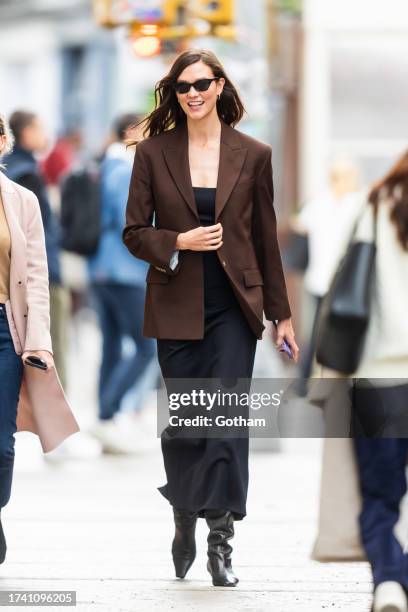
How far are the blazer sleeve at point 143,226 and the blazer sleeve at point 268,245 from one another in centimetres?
34

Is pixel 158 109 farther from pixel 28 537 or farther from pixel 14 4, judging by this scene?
pixel 14 4

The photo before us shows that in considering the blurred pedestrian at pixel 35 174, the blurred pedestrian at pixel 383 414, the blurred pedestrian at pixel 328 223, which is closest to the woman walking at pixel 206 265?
the blurred pedestrian at pixel 383 414

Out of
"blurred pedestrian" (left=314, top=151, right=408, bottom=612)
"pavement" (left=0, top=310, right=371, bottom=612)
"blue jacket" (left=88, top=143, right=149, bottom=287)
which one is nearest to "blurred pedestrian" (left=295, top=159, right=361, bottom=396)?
"pavement" (left=0, top=310, right=371, bottom=612)

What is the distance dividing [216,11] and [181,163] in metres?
6.57

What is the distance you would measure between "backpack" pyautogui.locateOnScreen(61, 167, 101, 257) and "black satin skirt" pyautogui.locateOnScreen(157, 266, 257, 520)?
177 inches

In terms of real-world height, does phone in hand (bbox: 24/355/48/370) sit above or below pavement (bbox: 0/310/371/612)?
above

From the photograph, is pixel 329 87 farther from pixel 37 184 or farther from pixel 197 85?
pixel 197 85

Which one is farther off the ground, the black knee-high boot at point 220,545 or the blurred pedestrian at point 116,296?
the black knee-high boot at point 220,545

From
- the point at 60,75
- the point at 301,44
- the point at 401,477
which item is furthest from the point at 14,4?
the point at 401,477

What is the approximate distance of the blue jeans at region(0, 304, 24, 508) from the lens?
22.2 ft

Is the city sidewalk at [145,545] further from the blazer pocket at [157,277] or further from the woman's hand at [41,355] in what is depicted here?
the blazer pocket at [157,277]

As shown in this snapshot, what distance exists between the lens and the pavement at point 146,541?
6.57m

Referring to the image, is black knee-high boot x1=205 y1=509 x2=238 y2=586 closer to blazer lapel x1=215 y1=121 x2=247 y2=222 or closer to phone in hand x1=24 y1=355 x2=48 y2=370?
phone in hand x1=24 y1=355 x2=48 y2=370

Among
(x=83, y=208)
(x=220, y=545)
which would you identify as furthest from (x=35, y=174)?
(x=220, y=545)
